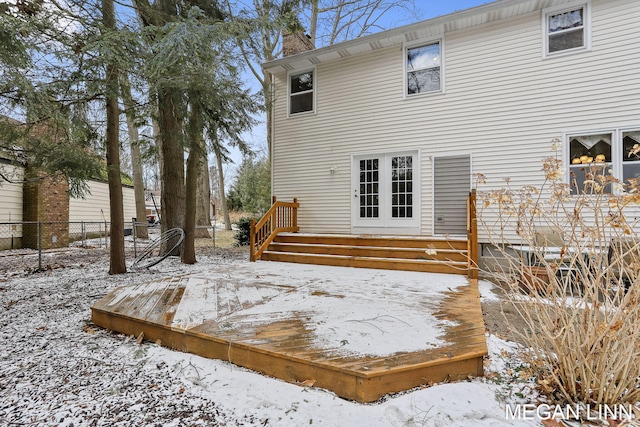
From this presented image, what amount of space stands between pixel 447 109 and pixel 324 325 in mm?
5680

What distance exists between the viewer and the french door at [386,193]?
22.6 feet

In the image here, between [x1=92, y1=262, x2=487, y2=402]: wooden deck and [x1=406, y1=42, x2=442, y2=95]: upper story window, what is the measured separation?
14.5 feet

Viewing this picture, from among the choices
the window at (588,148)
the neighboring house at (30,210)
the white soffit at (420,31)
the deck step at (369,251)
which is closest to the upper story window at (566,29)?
the white soffit at (420,31)

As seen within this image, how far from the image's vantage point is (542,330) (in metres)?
1.96

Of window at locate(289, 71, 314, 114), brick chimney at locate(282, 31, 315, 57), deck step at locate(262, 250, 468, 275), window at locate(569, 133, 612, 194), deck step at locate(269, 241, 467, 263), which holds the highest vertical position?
brick chimney at locate(282, 31, 315, 57)

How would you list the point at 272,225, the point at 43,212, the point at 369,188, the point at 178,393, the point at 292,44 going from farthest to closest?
the point at 43,212 → the point at 292,44 → the point at 369,188 → the point at 272,225 → the point at 178,393

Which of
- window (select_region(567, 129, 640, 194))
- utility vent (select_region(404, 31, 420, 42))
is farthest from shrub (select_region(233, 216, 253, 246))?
window (select_region(567, 129, 640, 194))

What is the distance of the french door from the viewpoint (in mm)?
6879

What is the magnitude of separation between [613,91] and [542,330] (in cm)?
575

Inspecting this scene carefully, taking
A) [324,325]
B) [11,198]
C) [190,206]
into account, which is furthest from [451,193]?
[11,198]

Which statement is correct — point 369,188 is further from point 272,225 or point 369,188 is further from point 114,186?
point 114,186

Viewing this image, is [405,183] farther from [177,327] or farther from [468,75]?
[177,327]

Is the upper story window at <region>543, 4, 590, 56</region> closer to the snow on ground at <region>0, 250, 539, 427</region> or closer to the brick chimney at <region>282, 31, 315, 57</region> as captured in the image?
the brick chimney at <region>282, 31, 315, 57</region>

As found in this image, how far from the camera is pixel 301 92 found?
820cm
